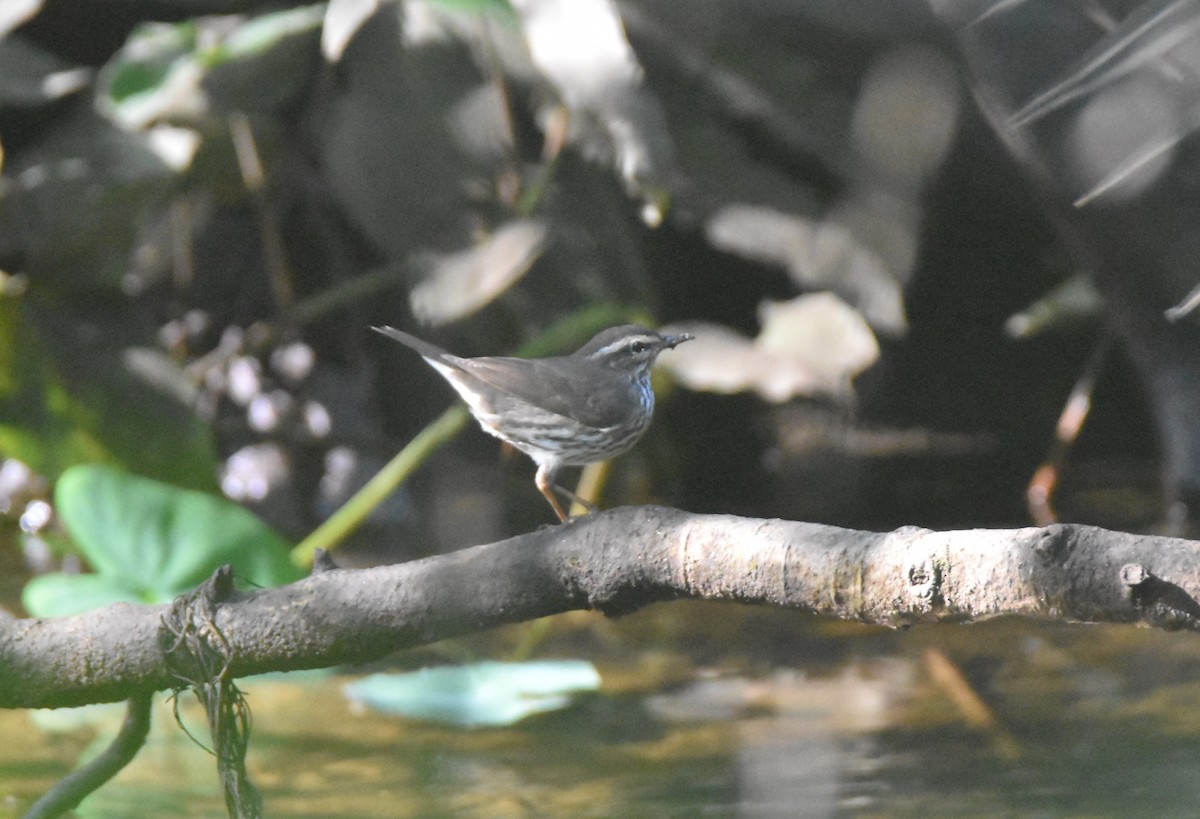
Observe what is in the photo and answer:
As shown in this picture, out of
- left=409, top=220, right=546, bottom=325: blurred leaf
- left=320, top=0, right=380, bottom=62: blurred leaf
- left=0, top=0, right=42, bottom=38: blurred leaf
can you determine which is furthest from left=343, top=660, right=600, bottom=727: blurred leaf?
left=0, top=0, right=42, bottom=38: blurred leaf

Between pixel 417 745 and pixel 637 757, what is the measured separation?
21.3 inches

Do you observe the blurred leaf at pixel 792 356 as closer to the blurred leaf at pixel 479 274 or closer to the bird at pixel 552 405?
the blurred leaf at pixel 479 274

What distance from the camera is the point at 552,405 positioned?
267 centimetres

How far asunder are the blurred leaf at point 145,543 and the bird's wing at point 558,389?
68 cm

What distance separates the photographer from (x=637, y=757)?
3314 mm

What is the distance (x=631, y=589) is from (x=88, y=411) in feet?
10.3

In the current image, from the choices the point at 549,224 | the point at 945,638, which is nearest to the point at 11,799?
the point at 549,224

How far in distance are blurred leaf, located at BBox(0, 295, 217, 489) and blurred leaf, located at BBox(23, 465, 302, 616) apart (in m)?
1.33

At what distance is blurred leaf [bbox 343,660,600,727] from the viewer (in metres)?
3.01

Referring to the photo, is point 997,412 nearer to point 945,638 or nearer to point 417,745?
point 945,638

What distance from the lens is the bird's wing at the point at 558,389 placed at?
2662mm

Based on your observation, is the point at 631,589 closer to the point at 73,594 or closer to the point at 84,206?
the point at 73,594

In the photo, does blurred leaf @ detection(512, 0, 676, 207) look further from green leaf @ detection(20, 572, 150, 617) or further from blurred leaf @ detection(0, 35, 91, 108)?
blurred leaf @ detection(0, 35, 91, 108)

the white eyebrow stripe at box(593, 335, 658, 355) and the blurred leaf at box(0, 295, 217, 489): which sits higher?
the blurred leaf at box(0, 295, 217, 489)
